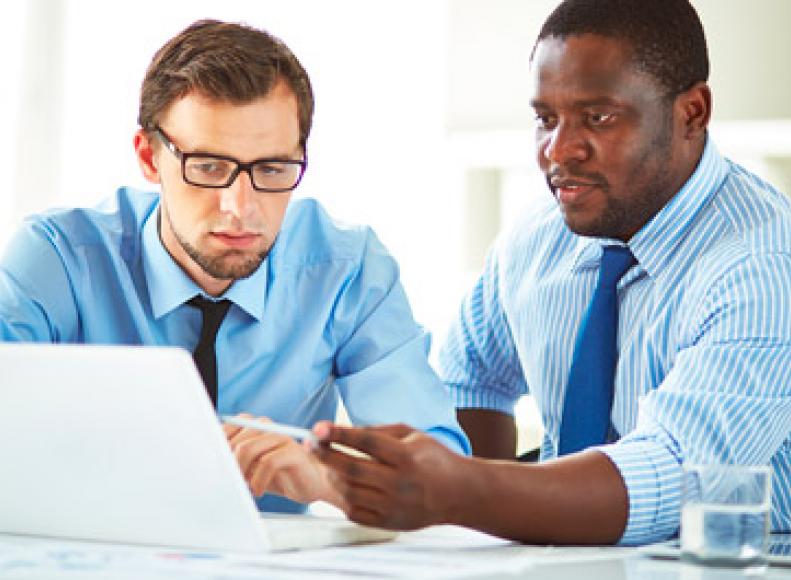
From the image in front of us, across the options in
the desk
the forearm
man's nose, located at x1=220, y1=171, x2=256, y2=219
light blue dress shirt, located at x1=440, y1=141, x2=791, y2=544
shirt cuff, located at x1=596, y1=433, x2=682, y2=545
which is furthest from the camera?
man's nose, located at x1=220, y1=171, x2=256, y2=219

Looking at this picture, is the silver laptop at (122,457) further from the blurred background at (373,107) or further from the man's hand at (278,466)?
the blurred background at (373,107)

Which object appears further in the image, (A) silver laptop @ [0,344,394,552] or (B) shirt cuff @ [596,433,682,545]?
(B) shirt cuff @ [596,433,682,545]

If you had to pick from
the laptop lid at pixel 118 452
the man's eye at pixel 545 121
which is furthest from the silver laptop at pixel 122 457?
the man's eye at pixel 545 121

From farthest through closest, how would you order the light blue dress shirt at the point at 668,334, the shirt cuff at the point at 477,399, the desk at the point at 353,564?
1. the shirt cuff at the point at 477,399
2. the light blue dress shirt at the point at 668,334
3. the desk at the point at 353,564

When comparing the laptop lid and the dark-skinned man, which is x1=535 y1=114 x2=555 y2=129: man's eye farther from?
the laptop lid

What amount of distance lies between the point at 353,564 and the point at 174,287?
2.92ft

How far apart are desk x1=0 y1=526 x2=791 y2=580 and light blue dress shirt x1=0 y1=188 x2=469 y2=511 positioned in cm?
59

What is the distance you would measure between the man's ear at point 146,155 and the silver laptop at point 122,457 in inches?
31.7

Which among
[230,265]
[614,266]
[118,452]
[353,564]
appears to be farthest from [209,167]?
[353,564]

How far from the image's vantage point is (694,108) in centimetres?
202

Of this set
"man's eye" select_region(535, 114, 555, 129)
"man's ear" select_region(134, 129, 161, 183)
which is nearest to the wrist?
"man's eye" select_region(535, 114, 555, 129)

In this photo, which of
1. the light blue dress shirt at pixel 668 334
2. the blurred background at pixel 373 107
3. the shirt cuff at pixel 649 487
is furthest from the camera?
the blurred background at pixel 373 107

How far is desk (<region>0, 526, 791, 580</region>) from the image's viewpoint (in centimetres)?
110

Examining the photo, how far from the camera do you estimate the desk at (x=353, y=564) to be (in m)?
1.10
